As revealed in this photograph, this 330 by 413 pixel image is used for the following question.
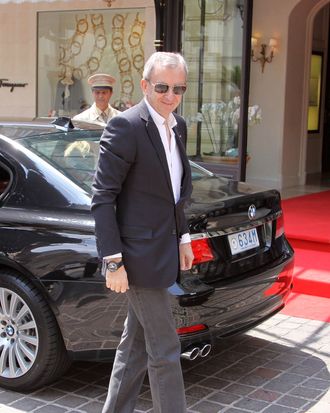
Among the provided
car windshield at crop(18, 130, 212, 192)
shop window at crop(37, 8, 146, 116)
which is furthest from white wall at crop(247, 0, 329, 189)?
car windshield at crop(18, 130, 212, 192)

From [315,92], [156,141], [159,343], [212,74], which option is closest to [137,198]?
[156,141]

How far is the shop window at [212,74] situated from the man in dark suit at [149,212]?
663 cm

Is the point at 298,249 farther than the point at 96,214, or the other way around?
the point at 298,249

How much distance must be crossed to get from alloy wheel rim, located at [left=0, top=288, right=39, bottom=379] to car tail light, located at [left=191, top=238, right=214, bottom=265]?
0.98 metres

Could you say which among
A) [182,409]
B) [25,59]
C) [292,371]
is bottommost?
[292,371]

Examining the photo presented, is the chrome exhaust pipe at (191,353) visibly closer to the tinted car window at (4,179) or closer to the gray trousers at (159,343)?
the gray trousers at (159,343)

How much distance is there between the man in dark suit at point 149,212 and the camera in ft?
9.61

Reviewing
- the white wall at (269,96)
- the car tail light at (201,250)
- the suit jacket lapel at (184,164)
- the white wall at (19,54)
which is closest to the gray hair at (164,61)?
the suit jacket lapel at (184,164)

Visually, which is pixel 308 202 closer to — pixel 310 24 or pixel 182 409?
pixel 310 24

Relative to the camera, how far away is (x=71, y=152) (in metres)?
4.36

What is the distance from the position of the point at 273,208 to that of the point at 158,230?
171 cm

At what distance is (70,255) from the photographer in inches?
149

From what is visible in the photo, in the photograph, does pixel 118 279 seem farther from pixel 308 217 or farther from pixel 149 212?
pixel 308 217

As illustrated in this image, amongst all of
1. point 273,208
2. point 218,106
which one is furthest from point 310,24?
point 273,208
